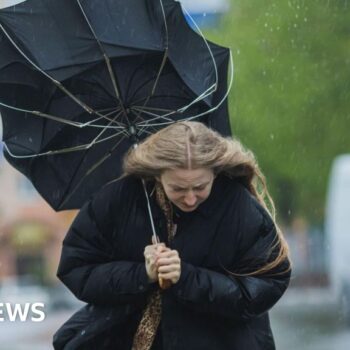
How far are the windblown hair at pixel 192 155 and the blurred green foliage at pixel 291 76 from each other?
22.2 meters

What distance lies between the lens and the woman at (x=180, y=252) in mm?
5512

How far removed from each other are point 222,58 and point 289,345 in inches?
536

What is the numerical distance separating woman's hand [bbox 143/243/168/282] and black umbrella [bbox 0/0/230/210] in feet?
2.50

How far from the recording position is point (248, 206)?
5676 millimetres

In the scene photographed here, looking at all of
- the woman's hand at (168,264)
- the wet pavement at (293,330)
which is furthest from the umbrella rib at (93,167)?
the wet pavement at (293,330)

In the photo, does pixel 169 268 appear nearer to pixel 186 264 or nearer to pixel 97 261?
pixel 186 264

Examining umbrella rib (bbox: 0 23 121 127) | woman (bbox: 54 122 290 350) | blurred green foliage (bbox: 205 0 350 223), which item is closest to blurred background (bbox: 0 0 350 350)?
blurred green foliage (bbox: 205 0 350 223)

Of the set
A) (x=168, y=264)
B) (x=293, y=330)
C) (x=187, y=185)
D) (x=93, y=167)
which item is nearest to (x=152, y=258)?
(x=168, y=264)

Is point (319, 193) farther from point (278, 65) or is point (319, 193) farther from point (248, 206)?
point (248, 206)

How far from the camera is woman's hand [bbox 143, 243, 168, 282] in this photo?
5.43 metres

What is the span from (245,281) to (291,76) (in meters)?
24.1

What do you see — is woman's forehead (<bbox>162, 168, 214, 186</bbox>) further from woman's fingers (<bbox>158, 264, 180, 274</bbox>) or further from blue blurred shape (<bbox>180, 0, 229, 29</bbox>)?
blue blurred shape (<bbox>180, 0, 229, 29</bbox>)

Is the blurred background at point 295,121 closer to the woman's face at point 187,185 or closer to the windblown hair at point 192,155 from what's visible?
the windblown hair at point 192,155

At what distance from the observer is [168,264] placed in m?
5.42
